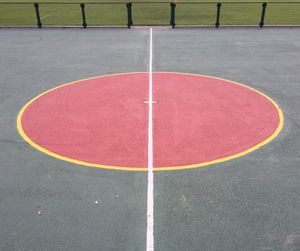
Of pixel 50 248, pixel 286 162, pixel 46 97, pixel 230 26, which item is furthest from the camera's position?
pixel 230 26

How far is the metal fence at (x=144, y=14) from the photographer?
2511 centimetres

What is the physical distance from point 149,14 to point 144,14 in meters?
0.42

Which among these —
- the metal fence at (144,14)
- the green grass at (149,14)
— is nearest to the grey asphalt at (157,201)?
the metal fence at (144,14)

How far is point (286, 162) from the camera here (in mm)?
8164

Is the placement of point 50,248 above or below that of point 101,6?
above

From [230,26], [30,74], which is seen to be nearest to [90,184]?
[30,74]

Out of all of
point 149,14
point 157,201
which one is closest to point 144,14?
point 149,14

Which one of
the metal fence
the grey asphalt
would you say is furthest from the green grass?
the grey asphalt

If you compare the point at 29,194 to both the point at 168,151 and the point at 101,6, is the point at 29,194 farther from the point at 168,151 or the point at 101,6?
the point at 101,6

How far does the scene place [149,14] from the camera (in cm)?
2934

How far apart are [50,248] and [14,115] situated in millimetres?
6208

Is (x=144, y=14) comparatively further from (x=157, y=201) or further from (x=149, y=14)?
(x=157, y=201)

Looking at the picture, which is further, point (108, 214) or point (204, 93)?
point (204, 93)

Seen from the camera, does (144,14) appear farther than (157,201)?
Yes
